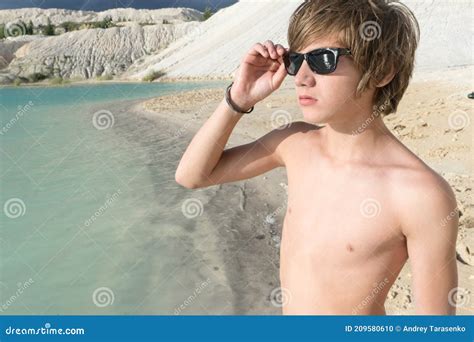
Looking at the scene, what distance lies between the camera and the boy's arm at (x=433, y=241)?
1.47 meters

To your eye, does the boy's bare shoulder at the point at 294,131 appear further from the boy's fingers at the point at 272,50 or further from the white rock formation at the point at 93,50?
the white rock formation at the point at 93,50

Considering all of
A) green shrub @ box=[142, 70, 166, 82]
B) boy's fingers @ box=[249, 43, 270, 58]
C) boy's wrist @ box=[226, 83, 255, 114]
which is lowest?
green shrub @ box=[142, 70, 166, 82]

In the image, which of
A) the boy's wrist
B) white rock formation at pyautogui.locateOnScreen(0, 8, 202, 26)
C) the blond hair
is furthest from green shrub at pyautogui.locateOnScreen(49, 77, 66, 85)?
white rock formation at pyautogui.locateOnScreen(0, 8, 202, 26)

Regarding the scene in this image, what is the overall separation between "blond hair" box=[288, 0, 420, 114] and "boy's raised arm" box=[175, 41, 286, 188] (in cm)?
13

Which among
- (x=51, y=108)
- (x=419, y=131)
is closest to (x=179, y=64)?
(x=51, y=108)

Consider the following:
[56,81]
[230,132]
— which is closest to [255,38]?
[56,81]

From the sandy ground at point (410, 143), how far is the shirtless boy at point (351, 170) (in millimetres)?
2211

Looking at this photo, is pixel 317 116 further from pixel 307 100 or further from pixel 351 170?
pixel 351 170

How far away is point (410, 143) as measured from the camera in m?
8.49

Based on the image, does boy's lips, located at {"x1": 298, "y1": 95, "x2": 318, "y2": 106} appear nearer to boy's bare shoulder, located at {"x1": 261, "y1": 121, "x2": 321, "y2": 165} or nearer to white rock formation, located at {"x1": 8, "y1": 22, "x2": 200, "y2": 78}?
boy's bare shoulder, located at {"x1": 261, "y1": 121, "x2": 321, "y2": 165}

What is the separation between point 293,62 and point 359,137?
15.0 inches

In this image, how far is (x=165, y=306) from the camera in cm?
421

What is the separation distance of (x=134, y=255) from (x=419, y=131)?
619 centimetres

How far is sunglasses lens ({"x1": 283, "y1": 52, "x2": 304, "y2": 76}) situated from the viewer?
68.0 inches
